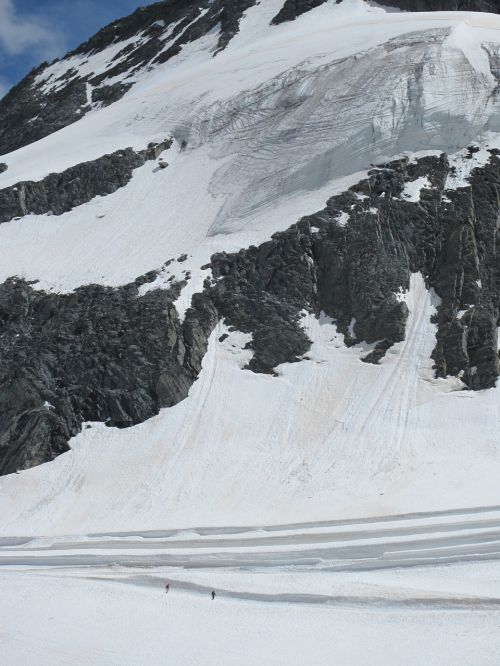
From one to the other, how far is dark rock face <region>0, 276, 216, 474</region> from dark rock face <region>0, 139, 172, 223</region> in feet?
33.0

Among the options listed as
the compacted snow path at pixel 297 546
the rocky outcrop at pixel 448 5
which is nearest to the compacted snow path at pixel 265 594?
the compacted snow path at pixel 297 546

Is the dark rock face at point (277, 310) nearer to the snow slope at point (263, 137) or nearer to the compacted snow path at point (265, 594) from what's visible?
the snow slope at point (263, 137)

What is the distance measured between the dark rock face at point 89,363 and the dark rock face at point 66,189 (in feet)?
33.0

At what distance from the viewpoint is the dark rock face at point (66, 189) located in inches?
1720

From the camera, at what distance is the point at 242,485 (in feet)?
89.8

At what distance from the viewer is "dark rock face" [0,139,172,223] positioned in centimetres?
4369

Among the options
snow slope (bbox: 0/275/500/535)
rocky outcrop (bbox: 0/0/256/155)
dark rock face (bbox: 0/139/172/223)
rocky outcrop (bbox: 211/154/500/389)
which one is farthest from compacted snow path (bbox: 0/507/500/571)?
rocky outcrop (bbox: 0/0/256/155)

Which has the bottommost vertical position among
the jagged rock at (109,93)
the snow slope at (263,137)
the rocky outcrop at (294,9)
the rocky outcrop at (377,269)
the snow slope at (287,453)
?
the snow slope at (287,453)

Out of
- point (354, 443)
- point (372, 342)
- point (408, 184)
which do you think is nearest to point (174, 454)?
point (354, 443)

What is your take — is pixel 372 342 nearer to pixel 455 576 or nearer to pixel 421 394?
pixel 421 394

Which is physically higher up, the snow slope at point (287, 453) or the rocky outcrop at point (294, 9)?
the rocky outcrop at point (294, 9)

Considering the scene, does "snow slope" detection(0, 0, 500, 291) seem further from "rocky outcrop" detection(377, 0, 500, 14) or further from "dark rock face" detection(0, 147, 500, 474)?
"rocky outcrop" detection(377, 0, 500, 14)

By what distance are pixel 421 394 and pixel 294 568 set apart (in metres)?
10.3

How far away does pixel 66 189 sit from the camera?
1734 inches
